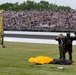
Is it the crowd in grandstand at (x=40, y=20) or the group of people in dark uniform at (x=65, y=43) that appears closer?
the group of people in dark uniform at (x=65, y=43)

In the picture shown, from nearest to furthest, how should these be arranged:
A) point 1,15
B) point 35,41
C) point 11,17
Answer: point 1,15, point 35,41, point 11,17

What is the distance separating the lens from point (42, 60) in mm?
14562

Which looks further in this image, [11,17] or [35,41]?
[11,17]

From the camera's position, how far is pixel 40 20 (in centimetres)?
4694

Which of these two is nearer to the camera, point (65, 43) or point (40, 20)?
point (65, 43)

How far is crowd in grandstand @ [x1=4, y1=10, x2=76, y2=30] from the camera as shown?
43938 millimetres

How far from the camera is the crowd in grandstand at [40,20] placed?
144ft

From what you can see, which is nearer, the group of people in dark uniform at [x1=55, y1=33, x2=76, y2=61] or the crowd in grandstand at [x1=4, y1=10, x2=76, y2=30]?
the group of people in dark uniform at [x1=55, y1=33, x2=76, y2=61]

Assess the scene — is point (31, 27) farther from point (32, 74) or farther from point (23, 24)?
point (32, 74)

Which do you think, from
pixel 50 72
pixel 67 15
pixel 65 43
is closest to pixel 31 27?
pixel 67 15

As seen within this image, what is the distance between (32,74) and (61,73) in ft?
3.41

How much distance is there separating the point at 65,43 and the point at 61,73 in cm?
387

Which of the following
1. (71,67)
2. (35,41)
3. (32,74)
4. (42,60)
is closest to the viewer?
(32,74)

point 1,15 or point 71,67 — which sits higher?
point 1,15
